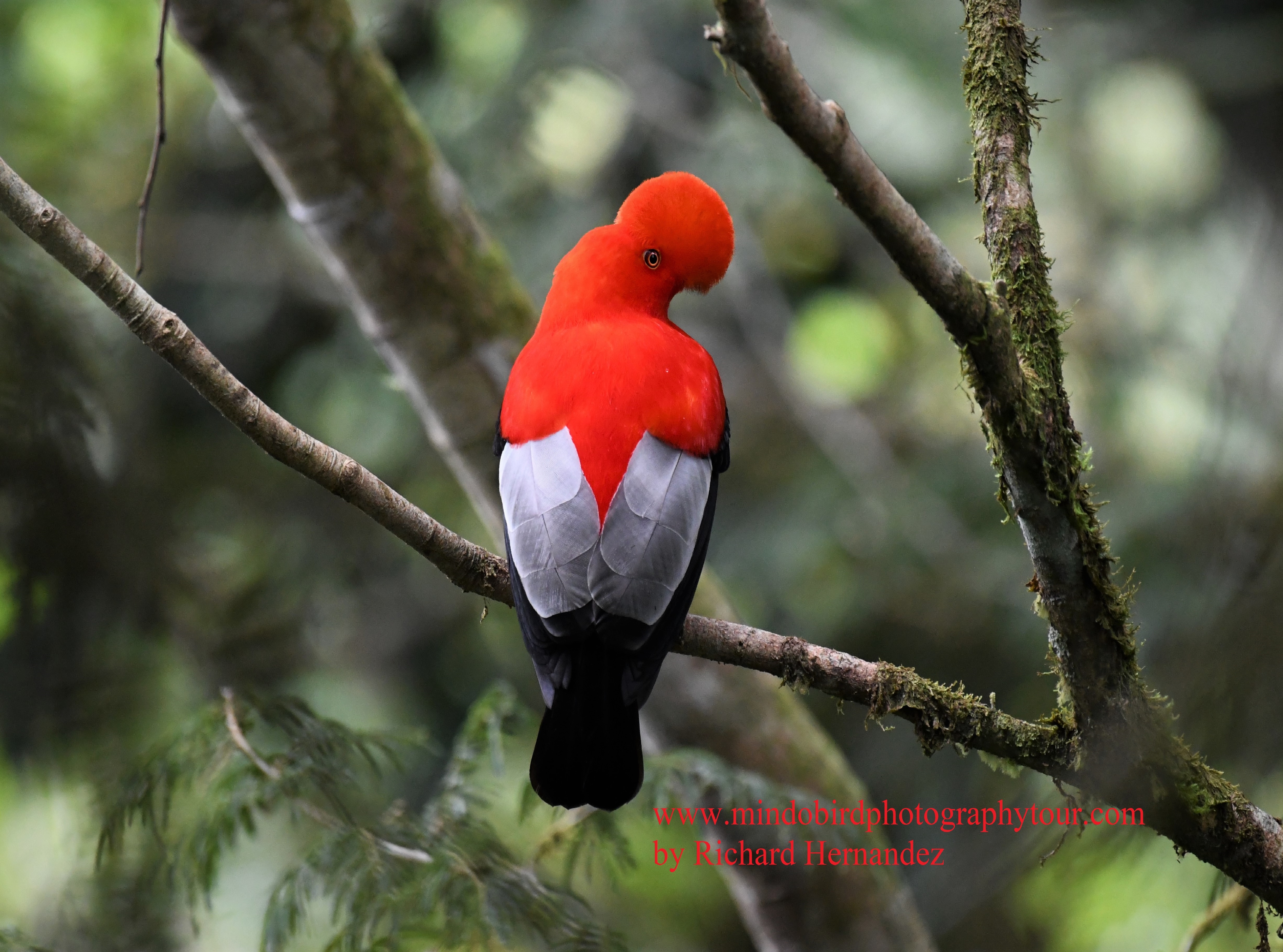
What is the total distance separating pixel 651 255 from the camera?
2.89m

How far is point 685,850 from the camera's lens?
5.22 m

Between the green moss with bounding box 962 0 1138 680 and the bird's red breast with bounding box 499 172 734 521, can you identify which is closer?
the green moss with bounding box 962 0 1138 680

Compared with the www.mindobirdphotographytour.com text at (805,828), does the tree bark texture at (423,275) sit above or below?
above

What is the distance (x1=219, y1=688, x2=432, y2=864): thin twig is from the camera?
2436 millimetres

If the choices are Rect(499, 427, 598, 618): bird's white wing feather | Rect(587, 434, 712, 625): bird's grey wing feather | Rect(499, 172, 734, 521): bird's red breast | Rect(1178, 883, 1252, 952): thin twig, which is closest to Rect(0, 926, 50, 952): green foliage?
Rect(499, 427, 598, 618): bird's white wing feather

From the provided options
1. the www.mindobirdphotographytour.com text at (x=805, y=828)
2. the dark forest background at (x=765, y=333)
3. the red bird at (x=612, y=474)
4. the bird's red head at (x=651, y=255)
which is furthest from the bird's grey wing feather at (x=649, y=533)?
the dark forest background at (x=765, y=333)

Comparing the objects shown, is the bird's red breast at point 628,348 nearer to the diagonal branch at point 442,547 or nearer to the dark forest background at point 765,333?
the diagonal branch at point 442,547

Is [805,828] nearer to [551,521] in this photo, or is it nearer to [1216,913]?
[1216,913]

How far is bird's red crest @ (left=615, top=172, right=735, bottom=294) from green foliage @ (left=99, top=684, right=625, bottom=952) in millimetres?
1391

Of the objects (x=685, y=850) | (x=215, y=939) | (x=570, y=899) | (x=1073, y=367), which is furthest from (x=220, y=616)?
(x=1073, y=367)

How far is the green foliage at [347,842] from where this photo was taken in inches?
90.8

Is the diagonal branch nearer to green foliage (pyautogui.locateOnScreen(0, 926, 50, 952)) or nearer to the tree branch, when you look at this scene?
the tree branch

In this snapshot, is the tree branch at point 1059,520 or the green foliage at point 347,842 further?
the green foliage at point 347,842

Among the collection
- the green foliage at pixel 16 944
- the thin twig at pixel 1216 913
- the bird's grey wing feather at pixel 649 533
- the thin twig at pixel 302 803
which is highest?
the bird's grey wing feather at pixel 649 533
